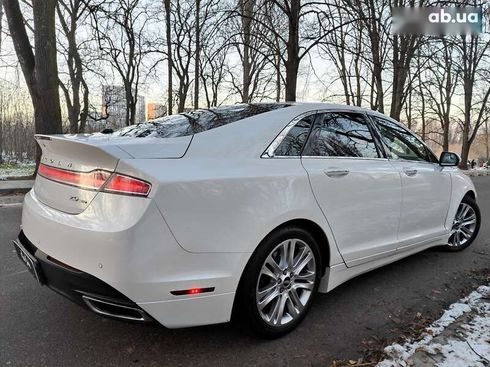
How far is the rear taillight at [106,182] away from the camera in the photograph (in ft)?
7.09

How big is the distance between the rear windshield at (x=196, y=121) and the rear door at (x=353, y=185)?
48 cm

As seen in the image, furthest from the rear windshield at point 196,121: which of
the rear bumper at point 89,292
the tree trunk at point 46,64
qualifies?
the tree trunk at point 46,64

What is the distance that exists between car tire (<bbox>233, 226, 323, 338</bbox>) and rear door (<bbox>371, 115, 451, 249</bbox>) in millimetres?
1250

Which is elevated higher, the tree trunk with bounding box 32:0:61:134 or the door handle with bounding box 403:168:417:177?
the tree trunk with bounding box 32:0:61:134

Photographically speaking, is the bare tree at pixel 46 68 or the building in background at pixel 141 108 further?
the building in background at pixel 141 108

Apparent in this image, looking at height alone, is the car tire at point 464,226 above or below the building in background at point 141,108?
below

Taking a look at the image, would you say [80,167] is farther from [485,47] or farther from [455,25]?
[485,47]

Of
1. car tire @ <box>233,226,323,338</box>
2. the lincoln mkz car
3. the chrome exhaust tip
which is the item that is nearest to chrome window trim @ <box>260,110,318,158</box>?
the lincoln mkz car

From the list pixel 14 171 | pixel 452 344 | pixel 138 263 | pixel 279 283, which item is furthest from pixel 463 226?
pixel 14 171

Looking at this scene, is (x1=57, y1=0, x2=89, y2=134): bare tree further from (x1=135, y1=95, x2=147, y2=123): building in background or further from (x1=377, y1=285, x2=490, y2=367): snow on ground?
(x1=377, y1=285, x2=490, y2=367): snow on ground

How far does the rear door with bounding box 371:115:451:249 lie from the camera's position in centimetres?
372

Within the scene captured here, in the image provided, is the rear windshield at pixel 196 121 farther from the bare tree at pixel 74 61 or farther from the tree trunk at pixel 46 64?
the bare tree at pixel 74 61

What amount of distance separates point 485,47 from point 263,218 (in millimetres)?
28855

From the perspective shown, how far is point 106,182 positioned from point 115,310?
2.26ft
